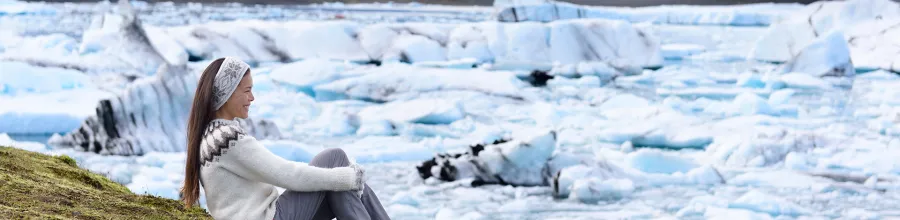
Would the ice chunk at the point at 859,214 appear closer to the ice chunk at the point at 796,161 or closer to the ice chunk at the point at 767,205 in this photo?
the ice chunk at the point at 767,205

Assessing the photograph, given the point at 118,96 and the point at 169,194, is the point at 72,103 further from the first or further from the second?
the point at 169,194

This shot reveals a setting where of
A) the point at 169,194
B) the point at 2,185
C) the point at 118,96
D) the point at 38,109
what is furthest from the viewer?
the point at 38,109

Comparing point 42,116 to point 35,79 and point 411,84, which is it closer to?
point 35,79

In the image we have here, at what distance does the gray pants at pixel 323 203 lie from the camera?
2.82 meters

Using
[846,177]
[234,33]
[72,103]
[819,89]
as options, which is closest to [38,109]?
[72,103]

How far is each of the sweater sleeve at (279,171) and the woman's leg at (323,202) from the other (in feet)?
0.23

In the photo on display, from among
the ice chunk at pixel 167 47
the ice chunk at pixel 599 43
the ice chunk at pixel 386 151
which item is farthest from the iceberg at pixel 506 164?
the ice chunk at pixel 599 43

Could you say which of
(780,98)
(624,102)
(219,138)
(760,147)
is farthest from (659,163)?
(780,98)

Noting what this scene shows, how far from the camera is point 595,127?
441 inches

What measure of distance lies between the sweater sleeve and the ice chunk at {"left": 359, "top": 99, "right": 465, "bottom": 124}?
8070mm

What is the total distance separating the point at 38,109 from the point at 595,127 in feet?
20.9

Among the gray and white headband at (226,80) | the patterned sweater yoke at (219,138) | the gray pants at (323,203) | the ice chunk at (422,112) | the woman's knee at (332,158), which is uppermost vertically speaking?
the gray and white headband at (226,80)

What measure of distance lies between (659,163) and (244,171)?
626 centimetres

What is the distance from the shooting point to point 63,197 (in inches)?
130
